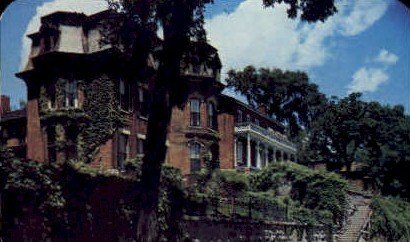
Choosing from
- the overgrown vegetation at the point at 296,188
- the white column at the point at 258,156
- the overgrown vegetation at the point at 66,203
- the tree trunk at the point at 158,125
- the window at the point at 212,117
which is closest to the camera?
the overgrown vegetation at the point at 66,203

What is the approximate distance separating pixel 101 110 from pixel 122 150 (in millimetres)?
2270

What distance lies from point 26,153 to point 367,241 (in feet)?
60.1

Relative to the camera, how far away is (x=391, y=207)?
3288cm

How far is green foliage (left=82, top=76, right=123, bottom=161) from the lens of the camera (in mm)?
25703

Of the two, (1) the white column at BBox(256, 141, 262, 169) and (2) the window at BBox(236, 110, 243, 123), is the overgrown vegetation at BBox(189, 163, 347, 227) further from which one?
(1) the white column at BBox(256, 141, 262, 169)

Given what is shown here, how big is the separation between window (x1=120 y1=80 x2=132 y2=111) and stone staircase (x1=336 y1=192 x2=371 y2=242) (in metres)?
12.6

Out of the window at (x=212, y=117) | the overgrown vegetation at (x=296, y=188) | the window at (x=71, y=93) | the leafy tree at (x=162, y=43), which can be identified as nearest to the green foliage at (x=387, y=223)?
the overgrown vegetation at (x=296, y=188)

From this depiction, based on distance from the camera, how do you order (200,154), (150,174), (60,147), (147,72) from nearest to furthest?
1. (150,174)
2. (60,147)
3. (147,72)
4. (200,154)

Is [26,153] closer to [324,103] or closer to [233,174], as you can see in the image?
[233,174]

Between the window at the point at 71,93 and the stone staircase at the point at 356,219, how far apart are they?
14811mm

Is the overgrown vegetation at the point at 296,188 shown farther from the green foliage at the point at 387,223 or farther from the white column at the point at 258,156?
the white column at the point at 258,156

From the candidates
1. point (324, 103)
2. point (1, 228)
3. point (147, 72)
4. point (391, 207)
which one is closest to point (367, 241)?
point (391, 207)

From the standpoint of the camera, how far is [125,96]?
91.2 ft

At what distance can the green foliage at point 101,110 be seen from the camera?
25703 millimetres
